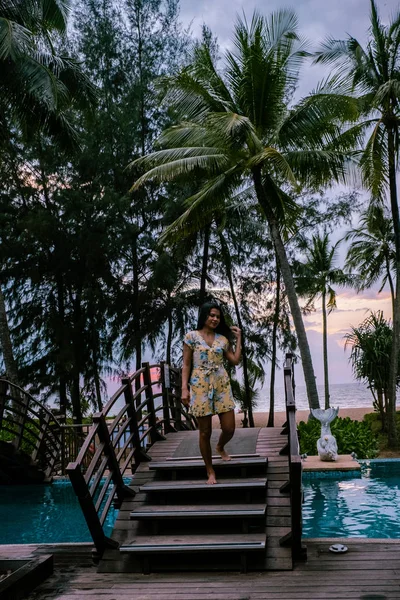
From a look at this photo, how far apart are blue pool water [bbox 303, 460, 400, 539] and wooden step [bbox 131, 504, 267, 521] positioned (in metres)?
2.70

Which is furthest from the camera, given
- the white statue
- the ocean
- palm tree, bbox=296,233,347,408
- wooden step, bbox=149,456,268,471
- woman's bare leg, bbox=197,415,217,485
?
the ocean

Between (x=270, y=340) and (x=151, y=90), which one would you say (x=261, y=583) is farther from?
(x=151, y=90)

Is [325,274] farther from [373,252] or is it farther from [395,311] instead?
[395,311]

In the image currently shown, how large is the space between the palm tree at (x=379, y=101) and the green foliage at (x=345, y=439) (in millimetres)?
2715

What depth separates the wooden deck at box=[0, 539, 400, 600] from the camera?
4.12 metres

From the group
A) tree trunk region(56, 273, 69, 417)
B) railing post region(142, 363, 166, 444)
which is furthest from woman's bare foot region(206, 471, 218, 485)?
tree trunk region(56, 273, 69, 417)

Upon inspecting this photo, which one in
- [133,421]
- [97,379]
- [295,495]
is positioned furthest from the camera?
[97,379]

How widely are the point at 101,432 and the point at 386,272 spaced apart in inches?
771

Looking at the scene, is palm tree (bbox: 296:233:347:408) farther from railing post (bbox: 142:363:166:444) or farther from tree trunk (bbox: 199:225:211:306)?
railing post (bbox: 142:363:166:444)

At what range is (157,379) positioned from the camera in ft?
25.6

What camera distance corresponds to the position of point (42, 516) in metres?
9.78

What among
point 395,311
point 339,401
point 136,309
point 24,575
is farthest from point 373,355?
point 339,401

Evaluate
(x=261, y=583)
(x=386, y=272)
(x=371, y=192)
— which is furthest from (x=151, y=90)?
(x=261, y=583)

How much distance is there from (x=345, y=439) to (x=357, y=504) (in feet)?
14.6
